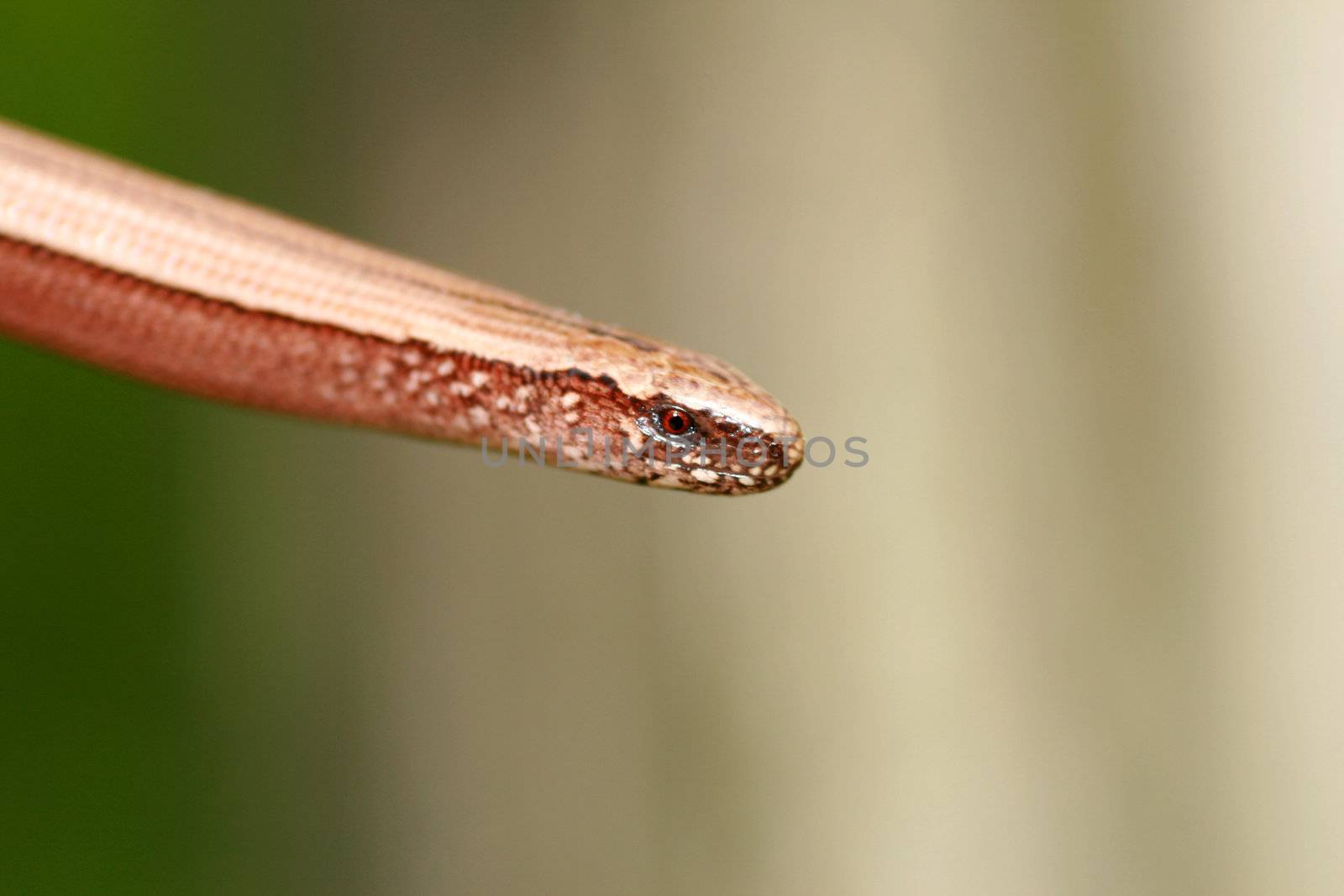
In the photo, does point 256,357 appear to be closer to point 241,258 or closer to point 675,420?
point 241,258

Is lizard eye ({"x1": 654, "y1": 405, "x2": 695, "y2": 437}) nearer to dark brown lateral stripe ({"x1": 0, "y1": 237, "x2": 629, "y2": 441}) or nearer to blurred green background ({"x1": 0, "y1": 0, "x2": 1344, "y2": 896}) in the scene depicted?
dark brown lateral stripe ({"x1": 0, "y1": 237, "x2": 629, "y2": 441})

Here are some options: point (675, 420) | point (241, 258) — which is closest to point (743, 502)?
point (675, 420)

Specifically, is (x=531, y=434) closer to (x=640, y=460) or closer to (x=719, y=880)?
(x=640, y=460)

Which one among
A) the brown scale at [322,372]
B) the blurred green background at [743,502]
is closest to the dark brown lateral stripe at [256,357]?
the brown scale at [322,372]

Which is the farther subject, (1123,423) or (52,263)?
(1123,423)

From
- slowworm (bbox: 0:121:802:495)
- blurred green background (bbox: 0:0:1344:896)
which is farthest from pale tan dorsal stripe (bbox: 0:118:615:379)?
blurred green background (bbox: 0:0:1344:896)

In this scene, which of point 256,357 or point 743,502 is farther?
point 743,502

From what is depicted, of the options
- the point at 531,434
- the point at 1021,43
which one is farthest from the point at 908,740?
the point at 531,434
